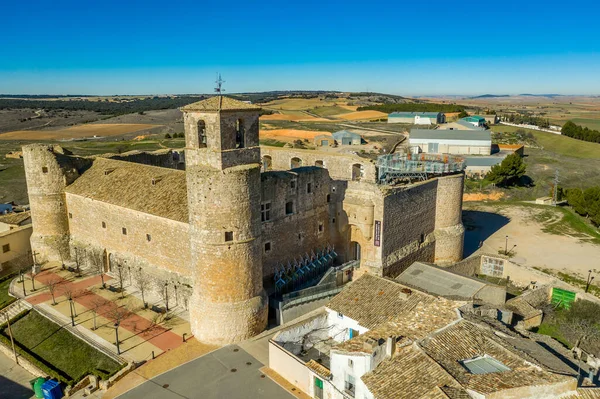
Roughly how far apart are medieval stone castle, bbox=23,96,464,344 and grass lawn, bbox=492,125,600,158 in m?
62.6

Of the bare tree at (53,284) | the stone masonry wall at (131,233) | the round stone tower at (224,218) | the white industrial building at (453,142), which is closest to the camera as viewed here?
the round stone tower at (224,218)

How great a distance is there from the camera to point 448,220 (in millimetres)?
31609

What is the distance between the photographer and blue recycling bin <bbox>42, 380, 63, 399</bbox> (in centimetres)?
1838

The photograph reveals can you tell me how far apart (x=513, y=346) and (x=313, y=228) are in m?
13.0

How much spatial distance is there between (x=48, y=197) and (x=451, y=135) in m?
56.5

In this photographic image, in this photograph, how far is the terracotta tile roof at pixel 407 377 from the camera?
13.8 meters

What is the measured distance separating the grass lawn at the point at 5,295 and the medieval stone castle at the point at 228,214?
235 centimetres

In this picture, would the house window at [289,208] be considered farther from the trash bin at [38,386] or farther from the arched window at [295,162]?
the trash bin at [38,386]

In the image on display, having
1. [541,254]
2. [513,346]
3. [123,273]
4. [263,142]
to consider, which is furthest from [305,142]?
[513,346]

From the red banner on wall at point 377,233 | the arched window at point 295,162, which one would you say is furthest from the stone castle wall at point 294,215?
the arched window at point 295,162

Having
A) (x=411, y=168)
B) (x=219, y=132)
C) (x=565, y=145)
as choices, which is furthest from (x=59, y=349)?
(x=565, y=145)

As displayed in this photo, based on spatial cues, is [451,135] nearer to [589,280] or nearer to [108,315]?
[589,280]

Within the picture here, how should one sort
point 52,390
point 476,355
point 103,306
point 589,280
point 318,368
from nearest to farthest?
point 476,355, point 318,368, point 52,390, point 103,306, point 589,280

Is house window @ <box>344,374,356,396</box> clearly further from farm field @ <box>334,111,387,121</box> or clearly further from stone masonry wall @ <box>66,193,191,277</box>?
farm field @ <box>334,111,387,121</box>
